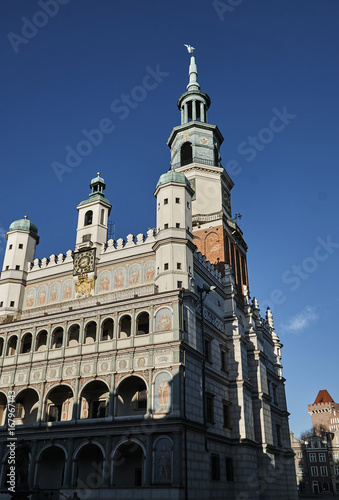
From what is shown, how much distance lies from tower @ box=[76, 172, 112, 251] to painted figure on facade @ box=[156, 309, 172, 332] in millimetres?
12539

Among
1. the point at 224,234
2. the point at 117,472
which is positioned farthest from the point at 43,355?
the point at 224,234

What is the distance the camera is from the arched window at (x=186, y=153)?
2484 inches

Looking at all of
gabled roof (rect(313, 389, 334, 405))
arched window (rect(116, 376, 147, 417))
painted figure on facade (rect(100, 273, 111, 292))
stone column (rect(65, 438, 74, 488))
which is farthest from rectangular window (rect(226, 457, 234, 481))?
gabled roof (rect(313, 389, 334, 405))

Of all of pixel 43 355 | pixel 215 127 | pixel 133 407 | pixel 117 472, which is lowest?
pixel 117 472

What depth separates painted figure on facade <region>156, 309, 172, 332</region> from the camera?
37094 millimetres

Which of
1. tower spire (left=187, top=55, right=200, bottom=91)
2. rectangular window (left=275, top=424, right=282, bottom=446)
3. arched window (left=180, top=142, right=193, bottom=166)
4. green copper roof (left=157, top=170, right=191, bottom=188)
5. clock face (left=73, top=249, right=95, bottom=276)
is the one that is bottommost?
rectangular window (left=275, top=424, right=282, bottom=446)

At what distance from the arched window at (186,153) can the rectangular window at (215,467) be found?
37567 mm

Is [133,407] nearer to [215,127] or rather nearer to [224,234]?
[224,234]

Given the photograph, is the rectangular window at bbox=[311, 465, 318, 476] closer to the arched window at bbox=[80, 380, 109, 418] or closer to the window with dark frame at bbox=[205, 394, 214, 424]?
the window with dark frame at bbox=[205, 394, 214, 424]

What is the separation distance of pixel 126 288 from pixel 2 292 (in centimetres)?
1423

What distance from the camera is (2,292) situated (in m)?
48.4

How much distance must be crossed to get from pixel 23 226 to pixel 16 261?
171 inches

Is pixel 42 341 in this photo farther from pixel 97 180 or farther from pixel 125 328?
pixel 97 180

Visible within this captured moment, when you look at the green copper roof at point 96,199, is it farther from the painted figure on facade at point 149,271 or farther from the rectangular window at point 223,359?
the rectangular window at point 223,359
